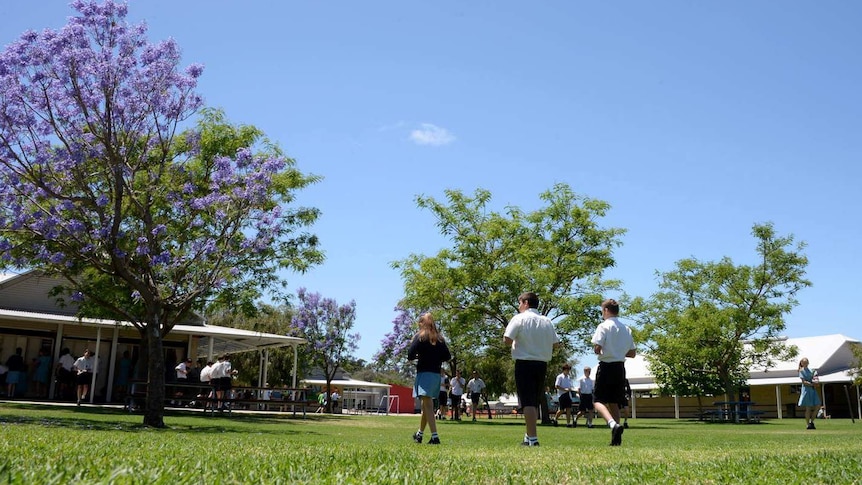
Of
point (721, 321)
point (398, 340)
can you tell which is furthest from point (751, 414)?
point (398, 340)

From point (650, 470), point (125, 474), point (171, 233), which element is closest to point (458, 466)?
point (650, 470)

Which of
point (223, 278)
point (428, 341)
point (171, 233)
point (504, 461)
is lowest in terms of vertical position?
point (504, 461)

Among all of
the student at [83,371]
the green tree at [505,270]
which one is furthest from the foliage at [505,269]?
the student at [83,371]

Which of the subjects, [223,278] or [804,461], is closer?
[804,461]

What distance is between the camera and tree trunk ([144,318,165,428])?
1306cm

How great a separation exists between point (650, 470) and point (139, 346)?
2860cm

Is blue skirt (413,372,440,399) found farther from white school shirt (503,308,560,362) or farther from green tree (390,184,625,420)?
green tree (390,184,625,420)

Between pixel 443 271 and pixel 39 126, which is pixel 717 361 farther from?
pixel 39 126

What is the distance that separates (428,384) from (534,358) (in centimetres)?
158

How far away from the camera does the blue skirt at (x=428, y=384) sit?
30.9 feet

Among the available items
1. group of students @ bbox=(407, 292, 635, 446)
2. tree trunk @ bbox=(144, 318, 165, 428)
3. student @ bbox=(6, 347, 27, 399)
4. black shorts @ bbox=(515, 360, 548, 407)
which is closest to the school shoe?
group of students @ bbox=(407, 292, 635, 446)

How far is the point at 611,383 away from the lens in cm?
900

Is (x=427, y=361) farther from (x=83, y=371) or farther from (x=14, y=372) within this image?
(x=14, y=372)

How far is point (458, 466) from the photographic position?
509cm
